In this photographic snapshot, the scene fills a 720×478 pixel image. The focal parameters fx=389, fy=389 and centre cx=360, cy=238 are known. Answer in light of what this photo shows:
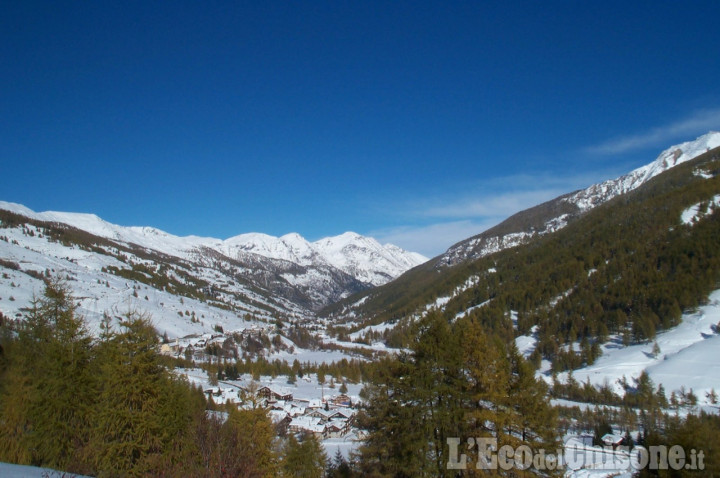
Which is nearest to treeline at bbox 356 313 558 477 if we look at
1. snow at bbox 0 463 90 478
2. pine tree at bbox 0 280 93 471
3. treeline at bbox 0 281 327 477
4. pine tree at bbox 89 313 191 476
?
treeline at bbox 0 281 327 477

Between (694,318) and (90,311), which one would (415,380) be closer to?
(694,318)

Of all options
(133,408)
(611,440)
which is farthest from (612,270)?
(133,408)

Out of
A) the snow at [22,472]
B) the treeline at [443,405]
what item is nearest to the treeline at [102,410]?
the snow at [22,472]

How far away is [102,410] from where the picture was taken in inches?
515

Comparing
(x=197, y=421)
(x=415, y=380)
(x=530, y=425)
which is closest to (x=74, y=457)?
(x=197, y=421)

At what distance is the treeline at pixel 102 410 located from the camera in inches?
493

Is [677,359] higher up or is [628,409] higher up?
[677,359]

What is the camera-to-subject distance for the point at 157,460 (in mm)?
12312

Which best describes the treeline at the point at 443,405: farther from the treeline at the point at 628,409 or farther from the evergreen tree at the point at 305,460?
the treeline at the point at 628,409

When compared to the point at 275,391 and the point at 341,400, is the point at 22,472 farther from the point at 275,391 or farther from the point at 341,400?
the point at 275,391

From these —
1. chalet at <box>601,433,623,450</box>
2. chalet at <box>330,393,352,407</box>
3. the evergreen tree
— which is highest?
the evergreen tree

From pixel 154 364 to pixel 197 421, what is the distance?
3.73m

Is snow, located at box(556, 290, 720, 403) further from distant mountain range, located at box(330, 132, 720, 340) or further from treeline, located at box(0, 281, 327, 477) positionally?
treeline, located at box(0, 281, 327, 477)

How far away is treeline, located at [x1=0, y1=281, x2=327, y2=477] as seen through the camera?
12523mm
